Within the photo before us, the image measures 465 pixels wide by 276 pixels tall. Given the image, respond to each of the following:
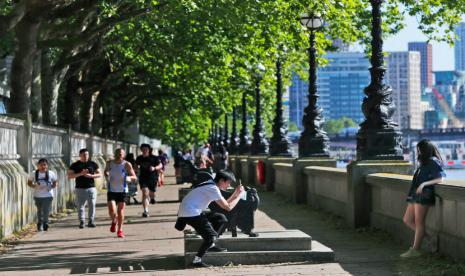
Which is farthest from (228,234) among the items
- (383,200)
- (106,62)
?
(106,62)

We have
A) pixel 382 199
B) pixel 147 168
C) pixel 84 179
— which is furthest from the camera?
pixel 147 168

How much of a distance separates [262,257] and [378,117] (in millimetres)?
5398

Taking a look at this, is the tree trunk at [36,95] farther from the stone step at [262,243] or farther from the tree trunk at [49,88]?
the stone step at [262,243]

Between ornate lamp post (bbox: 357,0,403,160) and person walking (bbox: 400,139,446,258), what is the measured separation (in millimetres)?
4470

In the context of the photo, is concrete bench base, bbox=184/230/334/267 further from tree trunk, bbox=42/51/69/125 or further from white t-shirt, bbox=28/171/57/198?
tree trunk, bbox=42/51/69/125

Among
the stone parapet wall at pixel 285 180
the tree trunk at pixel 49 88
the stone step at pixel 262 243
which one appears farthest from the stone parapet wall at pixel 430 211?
the tree trunk at pixel 49 88

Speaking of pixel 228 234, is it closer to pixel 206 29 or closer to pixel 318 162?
pixel 318 162

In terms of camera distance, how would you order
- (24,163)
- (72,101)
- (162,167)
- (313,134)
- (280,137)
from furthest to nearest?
1. (72,101)
2. (280,137)
3. (162,167)
4. (313,134)
5. (24,163)

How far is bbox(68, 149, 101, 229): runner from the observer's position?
68.0ft

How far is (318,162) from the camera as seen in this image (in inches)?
998

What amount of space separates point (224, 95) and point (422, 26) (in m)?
18.6

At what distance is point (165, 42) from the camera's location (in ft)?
118

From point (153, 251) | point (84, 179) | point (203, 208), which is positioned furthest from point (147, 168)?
point (203, 208)

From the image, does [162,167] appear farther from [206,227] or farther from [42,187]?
[206,227]
